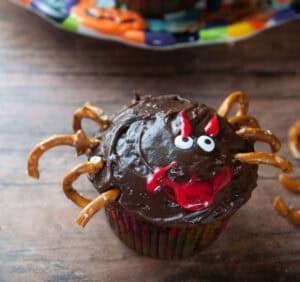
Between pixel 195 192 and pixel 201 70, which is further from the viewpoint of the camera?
pixel 201 70

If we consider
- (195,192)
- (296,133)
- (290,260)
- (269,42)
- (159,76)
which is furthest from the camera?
(269,42)

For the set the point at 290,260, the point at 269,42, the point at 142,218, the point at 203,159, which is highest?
the point at 269,42

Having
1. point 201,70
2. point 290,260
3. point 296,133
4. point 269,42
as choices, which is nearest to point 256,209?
point 290,260

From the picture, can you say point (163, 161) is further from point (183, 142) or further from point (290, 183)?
point (290, 183)

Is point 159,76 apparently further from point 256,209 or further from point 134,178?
point 134,178

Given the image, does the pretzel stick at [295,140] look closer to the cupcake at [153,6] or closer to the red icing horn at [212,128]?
the red icing horn at [212,128]

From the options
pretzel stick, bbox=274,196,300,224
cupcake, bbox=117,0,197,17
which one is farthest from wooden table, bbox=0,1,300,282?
cupcake, bbox=117,0,197,17

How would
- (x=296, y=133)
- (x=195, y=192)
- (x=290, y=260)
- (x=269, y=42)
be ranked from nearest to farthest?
(x=195, y=192), (x=290, y=260), (x=296, y=133), (x=269, y=42)

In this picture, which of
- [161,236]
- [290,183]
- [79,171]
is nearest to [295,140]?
[290,183]

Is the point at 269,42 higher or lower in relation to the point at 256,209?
higher
